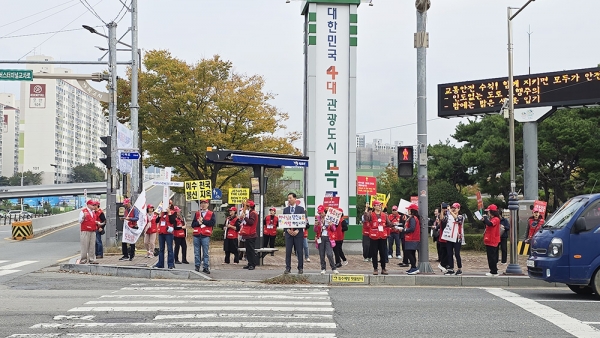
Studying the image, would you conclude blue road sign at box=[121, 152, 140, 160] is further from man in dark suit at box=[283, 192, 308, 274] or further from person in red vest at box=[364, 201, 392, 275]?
person in red vest at box=[364, 201, 392, 275]

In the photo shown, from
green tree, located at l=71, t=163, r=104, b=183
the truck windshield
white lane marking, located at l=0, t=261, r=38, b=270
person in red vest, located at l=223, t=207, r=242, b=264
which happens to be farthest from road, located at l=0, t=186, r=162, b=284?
green tree, located at l=71, t=163, r=104, b=183

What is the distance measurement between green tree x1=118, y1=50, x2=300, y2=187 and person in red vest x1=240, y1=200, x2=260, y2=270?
1833cm

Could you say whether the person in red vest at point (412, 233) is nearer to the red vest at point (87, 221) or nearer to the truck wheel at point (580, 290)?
the truck wheel at point (580, 290)

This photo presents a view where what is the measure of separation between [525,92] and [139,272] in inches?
690

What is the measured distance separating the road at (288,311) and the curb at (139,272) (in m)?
1.79

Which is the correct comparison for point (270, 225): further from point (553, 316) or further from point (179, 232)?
point (553, 316)

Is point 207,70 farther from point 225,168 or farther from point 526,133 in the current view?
point 526,133

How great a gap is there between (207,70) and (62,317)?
2919 cm

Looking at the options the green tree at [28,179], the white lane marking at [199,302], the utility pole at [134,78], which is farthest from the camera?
the green tree at [28,179]

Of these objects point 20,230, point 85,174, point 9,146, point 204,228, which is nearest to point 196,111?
point 20,230

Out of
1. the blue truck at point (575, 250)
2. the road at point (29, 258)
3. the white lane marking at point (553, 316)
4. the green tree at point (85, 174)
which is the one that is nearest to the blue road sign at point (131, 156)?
the road at point (29, 258)

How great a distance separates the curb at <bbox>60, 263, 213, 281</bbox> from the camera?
17.2 m

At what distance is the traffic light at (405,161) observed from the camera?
58.3 feet

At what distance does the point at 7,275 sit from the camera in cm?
1820
